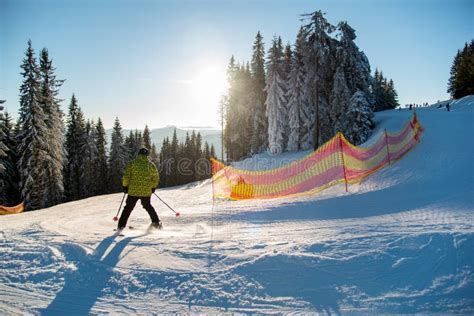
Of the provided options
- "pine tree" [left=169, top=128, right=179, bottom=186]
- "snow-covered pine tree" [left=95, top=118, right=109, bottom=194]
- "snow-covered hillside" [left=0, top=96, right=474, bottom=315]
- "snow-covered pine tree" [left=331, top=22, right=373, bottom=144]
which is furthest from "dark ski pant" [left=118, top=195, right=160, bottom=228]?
"pine tree" [left=169, top=128, right=179, bottom=186]

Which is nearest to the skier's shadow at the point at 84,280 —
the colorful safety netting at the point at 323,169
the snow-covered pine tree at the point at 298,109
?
the colorful safety netting at the point at 323,169

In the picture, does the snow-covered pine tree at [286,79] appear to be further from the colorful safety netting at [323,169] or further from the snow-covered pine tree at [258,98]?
the colorful safety netting at [323,169]

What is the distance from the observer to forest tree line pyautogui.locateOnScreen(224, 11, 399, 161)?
29.1 m

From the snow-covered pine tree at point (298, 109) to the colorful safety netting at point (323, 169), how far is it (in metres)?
16.4

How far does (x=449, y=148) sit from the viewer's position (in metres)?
15.5

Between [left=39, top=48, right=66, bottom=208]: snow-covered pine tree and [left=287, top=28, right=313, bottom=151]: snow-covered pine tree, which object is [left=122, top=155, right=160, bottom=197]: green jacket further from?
[left=287, top=28, right=313, bottom=151]: snow-covered pine tree

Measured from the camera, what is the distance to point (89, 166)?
40.5m

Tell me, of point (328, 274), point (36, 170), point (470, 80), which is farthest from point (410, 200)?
point (470, 80)

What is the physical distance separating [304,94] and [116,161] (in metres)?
29.5

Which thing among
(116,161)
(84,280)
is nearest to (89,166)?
(116,161)

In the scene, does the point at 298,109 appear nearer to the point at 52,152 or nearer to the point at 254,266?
the point at 52,152

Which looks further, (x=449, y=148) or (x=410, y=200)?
(x=449, y=148)

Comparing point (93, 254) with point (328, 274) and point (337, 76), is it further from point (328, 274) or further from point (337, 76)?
point (337, 76)

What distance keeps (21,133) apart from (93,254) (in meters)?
28.8
